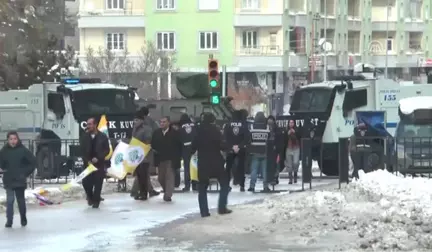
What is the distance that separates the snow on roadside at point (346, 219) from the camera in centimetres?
1320

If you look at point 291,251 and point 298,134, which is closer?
point 291,251

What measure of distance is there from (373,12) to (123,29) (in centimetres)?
2347

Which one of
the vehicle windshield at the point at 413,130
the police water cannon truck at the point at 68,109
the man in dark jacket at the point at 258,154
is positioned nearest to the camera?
the man in dark jacket at the point at 258,154

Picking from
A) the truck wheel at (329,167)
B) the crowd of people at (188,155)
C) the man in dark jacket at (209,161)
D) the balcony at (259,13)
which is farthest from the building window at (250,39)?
the man in dark jacket at (209,161)

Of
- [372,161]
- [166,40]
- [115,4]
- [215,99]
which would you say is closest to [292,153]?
[372,161]

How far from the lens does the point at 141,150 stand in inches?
814

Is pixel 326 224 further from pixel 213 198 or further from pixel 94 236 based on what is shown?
pixel 213 198

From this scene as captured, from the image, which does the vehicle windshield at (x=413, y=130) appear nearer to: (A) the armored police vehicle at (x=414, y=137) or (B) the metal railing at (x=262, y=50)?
(A) the armored police vehicle at (x=414, y=137)

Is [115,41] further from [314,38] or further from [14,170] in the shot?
[14,170]

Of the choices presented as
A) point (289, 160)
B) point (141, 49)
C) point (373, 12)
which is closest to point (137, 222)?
point (289, 160)

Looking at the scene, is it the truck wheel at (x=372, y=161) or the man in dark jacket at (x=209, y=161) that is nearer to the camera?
the man in dark jacket at (x=209, y=161)

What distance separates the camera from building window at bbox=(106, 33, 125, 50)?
6366 centimetres

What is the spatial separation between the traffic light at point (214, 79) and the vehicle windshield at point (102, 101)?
2.84 meters

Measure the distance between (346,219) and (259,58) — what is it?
46.7 meters
